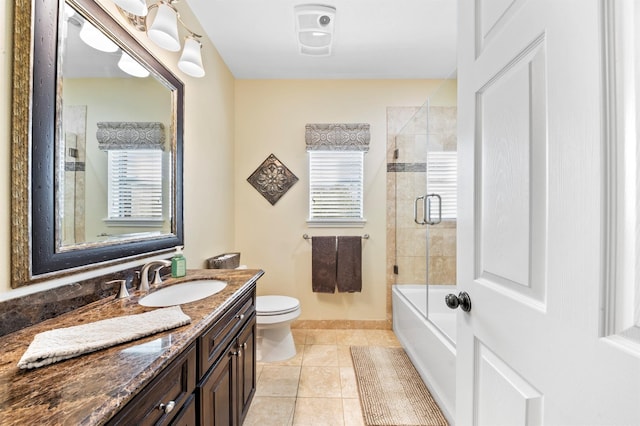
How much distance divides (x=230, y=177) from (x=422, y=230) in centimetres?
186

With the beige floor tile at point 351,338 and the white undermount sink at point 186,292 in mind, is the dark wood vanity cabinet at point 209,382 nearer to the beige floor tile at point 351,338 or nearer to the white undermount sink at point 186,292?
the white undermount sink at point 186,292

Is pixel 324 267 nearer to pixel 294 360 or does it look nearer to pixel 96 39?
pixel 294 360

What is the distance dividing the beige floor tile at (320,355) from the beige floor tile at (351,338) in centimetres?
13

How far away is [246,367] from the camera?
59.9 inches

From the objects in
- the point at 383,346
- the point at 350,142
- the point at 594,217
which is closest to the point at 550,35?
the point at 594,217

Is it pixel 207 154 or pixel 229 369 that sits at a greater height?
pixel 207 154

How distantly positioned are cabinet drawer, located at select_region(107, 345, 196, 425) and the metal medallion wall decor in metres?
2.00

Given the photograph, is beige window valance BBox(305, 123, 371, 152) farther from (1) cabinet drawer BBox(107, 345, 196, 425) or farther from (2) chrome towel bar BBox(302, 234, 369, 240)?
(1) cabinet drawer BBox(107, 345, 196, 425)

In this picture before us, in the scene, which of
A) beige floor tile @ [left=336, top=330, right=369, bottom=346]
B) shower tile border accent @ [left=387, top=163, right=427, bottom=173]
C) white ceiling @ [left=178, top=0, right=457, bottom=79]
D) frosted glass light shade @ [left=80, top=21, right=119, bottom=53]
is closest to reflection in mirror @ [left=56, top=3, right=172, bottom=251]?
frosted glass light shade @ [left=80, top=21, right=119, bottom=53]

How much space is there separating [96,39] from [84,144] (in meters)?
0.45

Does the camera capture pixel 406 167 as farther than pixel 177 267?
Yes

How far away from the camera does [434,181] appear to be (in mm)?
2449

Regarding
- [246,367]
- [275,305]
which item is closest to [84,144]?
[246,367]

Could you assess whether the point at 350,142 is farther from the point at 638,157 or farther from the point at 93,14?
the point at 638,157
